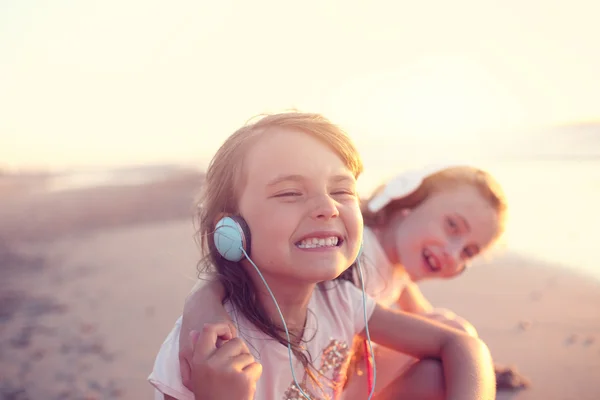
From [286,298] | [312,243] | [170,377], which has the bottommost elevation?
[170,377]

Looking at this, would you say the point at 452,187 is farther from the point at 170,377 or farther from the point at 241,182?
the point at 170,377

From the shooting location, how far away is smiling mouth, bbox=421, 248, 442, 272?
2565 millimetres

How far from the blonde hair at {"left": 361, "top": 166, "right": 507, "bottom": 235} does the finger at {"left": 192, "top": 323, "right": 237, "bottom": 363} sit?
1.69 metres

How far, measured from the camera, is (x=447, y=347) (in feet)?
5.82

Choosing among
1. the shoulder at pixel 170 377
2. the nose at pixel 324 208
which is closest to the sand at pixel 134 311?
the shoulder at pixel 170 377

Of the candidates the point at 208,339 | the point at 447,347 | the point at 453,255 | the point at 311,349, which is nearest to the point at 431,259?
the point at 453,255

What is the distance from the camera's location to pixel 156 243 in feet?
16.6

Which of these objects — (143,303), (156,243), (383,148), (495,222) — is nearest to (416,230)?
(495,222)

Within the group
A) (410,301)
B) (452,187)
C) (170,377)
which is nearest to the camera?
(170,377)

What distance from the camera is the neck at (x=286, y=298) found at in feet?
5.12

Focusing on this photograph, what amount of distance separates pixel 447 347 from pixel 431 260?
33.3 inches

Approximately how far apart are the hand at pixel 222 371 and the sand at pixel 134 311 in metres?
1.54

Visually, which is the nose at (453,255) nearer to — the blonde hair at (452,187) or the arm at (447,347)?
the blonde hair at (452,187)

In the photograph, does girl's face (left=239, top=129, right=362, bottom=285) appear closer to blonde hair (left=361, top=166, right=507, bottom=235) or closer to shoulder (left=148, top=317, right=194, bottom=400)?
shoulder (left=148, top=317, right=194, bottom=400)
